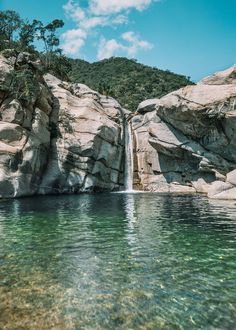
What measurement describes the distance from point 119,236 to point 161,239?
2285 millimetres

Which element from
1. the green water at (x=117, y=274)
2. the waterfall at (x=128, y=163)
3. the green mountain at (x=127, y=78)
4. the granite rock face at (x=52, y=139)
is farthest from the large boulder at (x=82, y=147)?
the green mountain at (x=127, y=78)

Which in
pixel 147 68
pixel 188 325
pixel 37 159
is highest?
pixel 147 68

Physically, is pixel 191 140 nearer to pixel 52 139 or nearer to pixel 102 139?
pixel 102 139

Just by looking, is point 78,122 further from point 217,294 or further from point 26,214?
point 217,294

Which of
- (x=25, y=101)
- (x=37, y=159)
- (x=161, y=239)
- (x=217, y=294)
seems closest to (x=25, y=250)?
(x=161, y=239)

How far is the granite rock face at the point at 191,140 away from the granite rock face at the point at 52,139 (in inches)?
205

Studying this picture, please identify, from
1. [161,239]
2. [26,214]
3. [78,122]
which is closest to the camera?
[161,239]

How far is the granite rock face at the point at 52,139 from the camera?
40.0 meters

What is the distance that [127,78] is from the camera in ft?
475

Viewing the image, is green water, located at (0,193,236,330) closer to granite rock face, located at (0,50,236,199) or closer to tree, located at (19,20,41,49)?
granite rock face, located at (0,50,236,199)

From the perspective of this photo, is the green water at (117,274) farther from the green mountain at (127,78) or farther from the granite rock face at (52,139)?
the green mountain at (127,78)

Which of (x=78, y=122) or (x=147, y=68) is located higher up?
(x=147, y=68)

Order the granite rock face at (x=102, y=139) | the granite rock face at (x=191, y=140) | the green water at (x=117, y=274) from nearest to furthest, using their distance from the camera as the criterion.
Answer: the green water at (x=117, y=274), the granite rock face at (x=102, y=139), the granite rock face at (x=191, y=140)

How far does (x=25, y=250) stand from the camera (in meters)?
15.9
